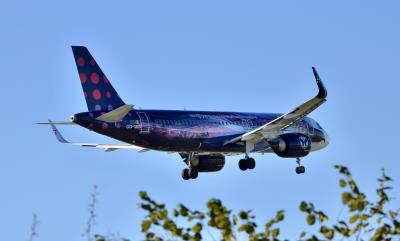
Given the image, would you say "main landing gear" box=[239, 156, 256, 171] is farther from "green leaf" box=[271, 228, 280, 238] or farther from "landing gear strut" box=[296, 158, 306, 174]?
"green leaf" box=[271, 228, 280, 238]

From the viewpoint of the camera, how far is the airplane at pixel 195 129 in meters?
55.2

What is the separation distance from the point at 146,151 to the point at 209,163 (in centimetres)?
473

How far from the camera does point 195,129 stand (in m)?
59.8

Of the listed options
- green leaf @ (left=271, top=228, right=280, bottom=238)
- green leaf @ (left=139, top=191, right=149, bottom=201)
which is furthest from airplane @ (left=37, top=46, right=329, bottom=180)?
green leaf @ (left=271, top=228, right=280, bottom=238)

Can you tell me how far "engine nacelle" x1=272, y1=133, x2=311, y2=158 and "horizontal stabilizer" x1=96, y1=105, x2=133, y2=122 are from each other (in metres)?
12.8

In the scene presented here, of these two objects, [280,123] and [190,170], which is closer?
[280,123]

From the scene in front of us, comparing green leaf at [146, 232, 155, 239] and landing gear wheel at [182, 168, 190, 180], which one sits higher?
landing gear wheel at [182, 168, 190, 180]

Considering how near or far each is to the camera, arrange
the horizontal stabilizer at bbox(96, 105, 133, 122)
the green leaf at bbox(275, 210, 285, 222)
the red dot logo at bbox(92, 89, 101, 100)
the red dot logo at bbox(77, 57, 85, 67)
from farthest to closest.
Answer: the red dot logo at bbox(77, 57, 85, 67) < the red dot logo at bbox(92, 89, 101, 100) < the horizontal stabilizer at bbox(96, 105, 133, 122) < the green leaf at bbox(275, 210, 285, 222)

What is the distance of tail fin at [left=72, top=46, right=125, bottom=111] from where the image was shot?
185 feet

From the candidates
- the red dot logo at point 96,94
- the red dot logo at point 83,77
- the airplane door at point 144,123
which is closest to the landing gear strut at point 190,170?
the airplane door at point 144,123

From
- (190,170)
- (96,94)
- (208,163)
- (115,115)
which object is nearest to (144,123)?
(115,115)

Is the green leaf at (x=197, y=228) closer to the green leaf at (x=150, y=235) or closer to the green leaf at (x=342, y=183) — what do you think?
the green leaf at (x=150, y=235)

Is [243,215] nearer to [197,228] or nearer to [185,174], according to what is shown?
[197,228]

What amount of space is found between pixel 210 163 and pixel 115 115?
43.0 feet
